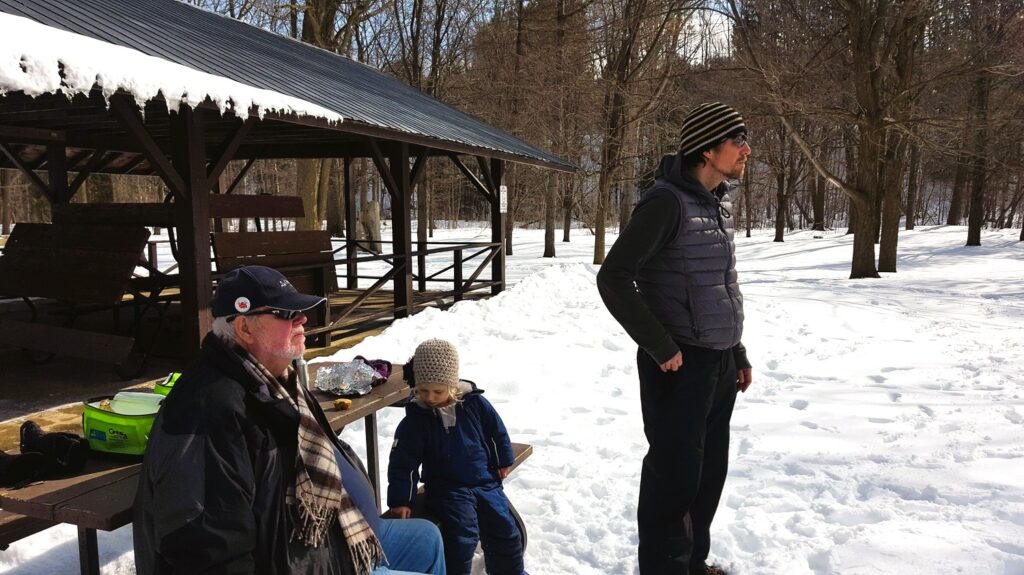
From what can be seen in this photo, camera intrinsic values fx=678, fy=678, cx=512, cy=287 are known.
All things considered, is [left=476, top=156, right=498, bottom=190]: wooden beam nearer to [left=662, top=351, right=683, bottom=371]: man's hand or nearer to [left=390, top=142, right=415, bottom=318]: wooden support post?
[left=390, top=142, right=415, bottom=318]: wooden support post

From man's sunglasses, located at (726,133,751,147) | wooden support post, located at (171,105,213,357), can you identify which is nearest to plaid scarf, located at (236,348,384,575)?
man's sunglasses, located at (726,133,751,147)

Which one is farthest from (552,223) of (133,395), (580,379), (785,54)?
(133,395)

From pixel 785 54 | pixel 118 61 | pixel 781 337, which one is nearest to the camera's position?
pixel 118 61

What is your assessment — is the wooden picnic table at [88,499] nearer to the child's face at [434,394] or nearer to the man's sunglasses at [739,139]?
the child's face at [434,394]

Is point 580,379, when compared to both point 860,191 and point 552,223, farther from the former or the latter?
point 552,223

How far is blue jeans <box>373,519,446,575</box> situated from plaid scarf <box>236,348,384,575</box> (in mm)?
486

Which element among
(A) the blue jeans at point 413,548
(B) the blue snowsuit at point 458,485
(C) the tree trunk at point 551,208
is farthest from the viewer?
(C) the tree trunk at point 551,208

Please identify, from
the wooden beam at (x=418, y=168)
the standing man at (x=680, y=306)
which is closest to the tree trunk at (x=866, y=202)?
the wooden beam at (x=418, y=168)

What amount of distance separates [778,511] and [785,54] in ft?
46.0

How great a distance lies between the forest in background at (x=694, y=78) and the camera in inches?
542

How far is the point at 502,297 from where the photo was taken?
9.59 meters

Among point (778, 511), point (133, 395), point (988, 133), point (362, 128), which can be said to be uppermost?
point (988, 133)

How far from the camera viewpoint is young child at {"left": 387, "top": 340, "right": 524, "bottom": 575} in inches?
109

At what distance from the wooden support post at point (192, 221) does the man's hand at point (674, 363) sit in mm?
4646
